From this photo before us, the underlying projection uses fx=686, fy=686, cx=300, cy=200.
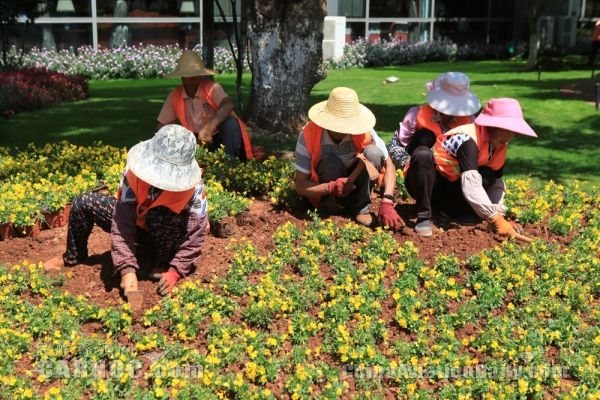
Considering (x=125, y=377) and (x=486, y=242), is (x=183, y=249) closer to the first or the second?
(x=125, y=377)

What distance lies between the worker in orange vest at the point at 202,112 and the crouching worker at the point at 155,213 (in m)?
2.41

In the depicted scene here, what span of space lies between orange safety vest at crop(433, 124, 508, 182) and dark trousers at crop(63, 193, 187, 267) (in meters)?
2.22

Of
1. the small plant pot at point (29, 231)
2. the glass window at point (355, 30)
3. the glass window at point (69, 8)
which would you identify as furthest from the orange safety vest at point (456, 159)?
the glass window at point (355, 30)

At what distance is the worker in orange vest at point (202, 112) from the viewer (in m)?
6.82

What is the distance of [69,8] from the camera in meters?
19.9

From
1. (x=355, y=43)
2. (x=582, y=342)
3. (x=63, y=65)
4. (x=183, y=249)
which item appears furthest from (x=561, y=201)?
(x=355, y=43)

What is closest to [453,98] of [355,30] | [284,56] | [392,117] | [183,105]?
[183,105]

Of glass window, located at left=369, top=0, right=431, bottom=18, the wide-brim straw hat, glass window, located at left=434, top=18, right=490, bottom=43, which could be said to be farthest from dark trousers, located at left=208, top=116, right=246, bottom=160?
glass window, located at left=434, top=18, right=490, bottom=43

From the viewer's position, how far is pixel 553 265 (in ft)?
15.5

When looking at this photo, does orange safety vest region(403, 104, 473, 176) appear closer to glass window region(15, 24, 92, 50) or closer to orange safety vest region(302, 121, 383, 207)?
orange safety vest region(302, 121, 383, 207)

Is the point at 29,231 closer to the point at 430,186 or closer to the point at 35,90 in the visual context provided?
the point at 430,186

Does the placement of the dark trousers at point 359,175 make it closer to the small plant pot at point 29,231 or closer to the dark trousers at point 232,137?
the dark trousers at point 232,137

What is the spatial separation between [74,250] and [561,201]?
4.28m

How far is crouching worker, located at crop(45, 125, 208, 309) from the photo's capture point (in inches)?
157
